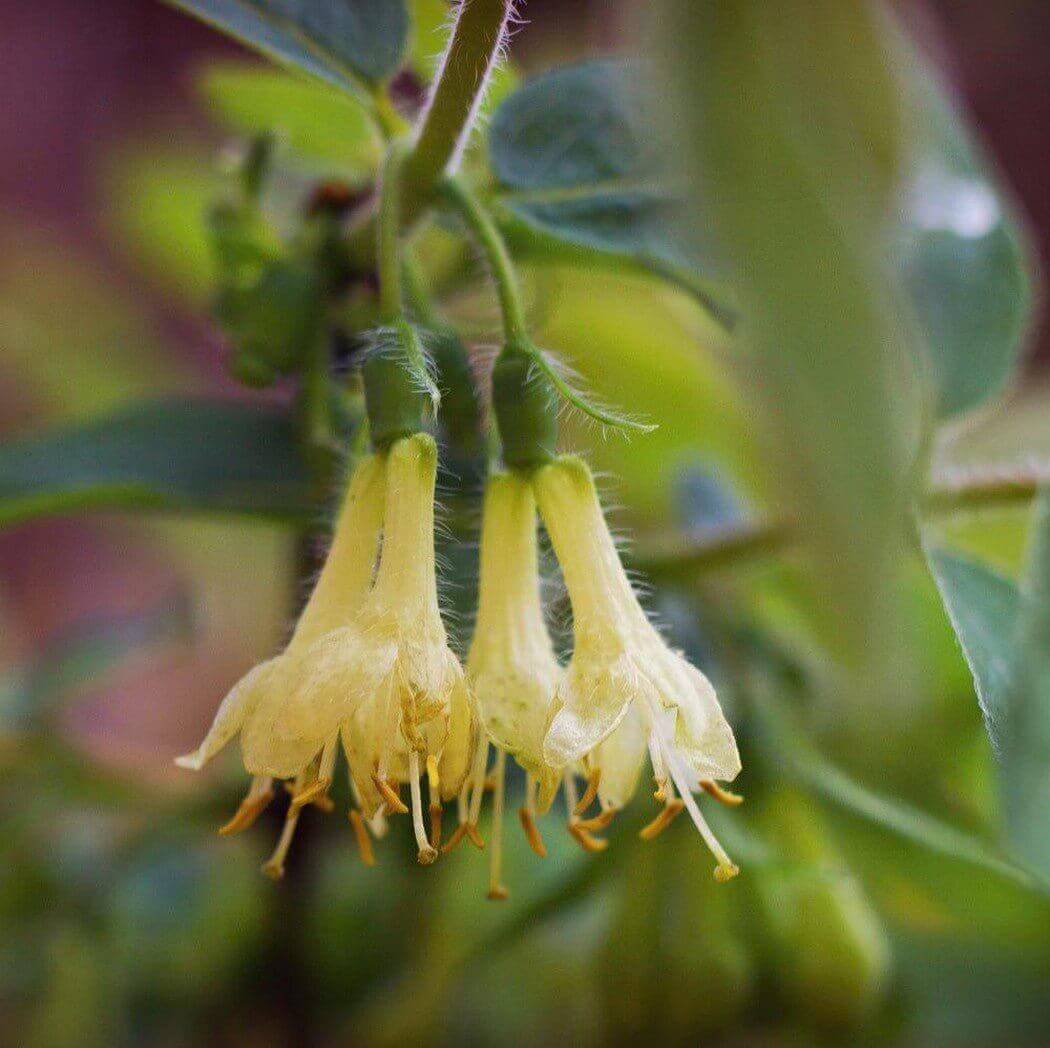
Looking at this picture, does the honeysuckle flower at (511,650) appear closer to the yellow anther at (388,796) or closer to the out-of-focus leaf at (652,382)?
the yellow anther at (388,796)

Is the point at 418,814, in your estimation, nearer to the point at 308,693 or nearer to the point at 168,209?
the point at 308,693

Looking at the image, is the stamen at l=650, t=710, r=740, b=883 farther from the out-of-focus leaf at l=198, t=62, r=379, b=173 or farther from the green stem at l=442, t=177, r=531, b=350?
the out-of-focus leaf at l=198, t=62, r=379, b=173

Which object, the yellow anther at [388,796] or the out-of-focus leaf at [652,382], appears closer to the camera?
the yellow anther at [388,796]

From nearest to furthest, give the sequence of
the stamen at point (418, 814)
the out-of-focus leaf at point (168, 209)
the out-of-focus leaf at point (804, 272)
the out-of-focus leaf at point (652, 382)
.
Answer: the out-of-focus leaf at point (804, 272)
the stamen at point (418, 814)
the out-of-focus leaf at point (652, 382)
the out-of-focus leaf at point (168, 209)

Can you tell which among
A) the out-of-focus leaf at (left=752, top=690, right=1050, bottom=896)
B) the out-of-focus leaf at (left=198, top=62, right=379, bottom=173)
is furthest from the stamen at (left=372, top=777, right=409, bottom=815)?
the out-of-focus leaf at (left=198, top=62, right=379, bottom=173)

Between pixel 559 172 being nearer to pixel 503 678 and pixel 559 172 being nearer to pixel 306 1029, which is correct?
pixel 503 678

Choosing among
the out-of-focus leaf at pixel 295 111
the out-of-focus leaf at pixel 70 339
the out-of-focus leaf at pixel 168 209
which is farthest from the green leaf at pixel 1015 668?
the out-of-focus leaf at pixel 70 339
